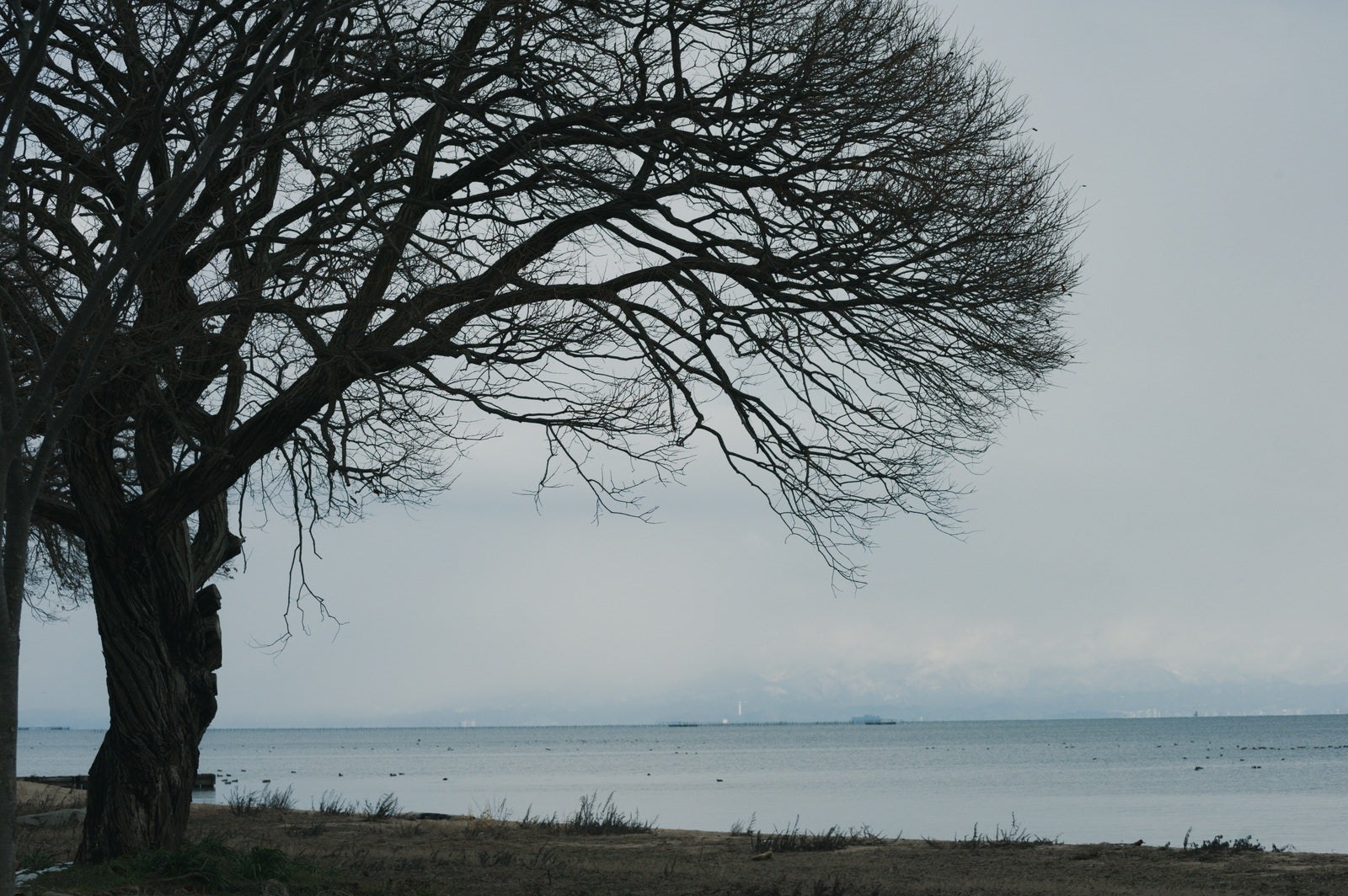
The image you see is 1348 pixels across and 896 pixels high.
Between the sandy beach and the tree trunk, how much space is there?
2.12ft

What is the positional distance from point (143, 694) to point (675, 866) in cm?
548

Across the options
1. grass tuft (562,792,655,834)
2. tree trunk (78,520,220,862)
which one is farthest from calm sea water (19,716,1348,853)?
tree trunk (78,520,220,862)

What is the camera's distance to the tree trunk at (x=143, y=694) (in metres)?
10.5

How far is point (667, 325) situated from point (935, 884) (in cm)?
552

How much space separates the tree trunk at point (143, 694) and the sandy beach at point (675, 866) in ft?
2.12

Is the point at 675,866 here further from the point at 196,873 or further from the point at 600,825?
the point at 600,825

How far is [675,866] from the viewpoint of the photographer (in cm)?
1288

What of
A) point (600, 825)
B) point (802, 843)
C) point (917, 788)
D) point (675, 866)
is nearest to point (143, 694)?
point (675, 866)

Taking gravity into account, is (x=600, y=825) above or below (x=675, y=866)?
below

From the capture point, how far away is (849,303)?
1036 centimetres

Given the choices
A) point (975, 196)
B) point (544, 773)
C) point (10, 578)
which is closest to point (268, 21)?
point (10, 578)

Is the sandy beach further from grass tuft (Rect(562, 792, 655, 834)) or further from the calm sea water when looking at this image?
the calm sea water

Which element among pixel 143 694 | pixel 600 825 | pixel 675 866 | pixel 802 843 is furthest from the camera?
pixel 600 825

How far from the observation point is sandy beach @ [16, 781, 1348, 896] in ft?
33.2
